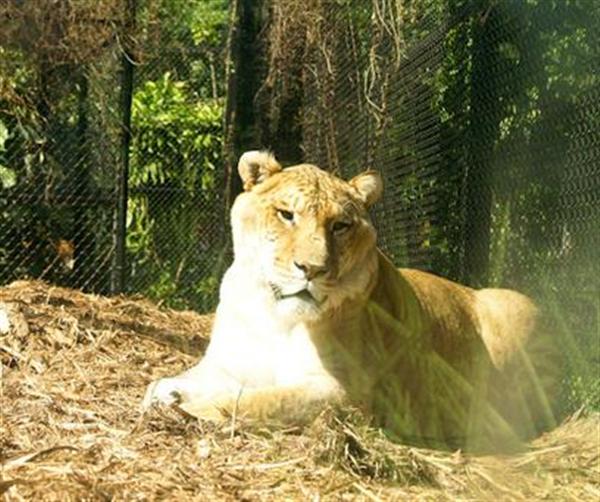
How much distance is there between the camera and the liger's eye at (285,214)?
16.6 ft

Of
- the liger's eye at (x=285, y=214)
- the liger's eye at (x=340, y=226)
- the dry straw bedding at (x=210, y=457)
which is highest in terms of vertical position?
the liger's eye at (x=285, y=214)

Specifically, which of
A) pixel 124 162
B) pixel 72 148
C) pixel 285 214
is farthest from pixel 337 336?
pixel 72 148

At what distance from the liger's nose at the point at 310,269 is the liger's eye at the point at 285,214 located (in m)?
0.29

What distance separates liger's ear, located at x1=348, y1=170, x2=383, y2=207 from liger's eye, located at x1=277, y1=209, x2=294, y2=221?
1.74 ft

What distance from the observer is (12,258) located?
9633mm

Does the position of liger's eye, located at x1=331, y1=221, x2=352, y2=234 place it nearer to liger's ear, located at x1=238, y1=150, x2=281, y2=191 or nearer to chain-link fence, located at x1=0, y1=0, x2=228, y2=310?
liger's ear, located at x1=238, y1=150, x2=281, y2=191

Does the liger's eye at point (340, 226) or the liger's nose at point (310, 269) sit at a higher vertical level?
the liger's eye at point (340, 226)

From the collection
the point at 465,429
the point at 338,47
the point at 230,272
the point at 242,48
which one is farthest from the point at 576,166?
the point at 242,48

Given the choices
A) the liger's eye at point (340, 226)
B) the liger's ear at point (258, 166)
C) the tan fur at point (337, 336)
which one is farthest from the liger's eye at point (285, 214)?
the liger's ear at point (258, 166)

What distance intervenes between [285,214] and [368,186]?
1.95ft

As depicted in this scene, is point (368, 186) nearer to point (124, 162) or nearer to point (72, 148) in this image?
point (124, 162)

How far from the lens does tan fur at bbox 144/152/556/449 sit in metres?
4.95

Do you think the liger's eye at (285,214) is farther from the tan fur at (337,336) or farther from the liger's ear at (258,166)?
the liger's ear at (258,166)

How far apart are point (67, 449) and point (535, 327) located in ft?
9.30
